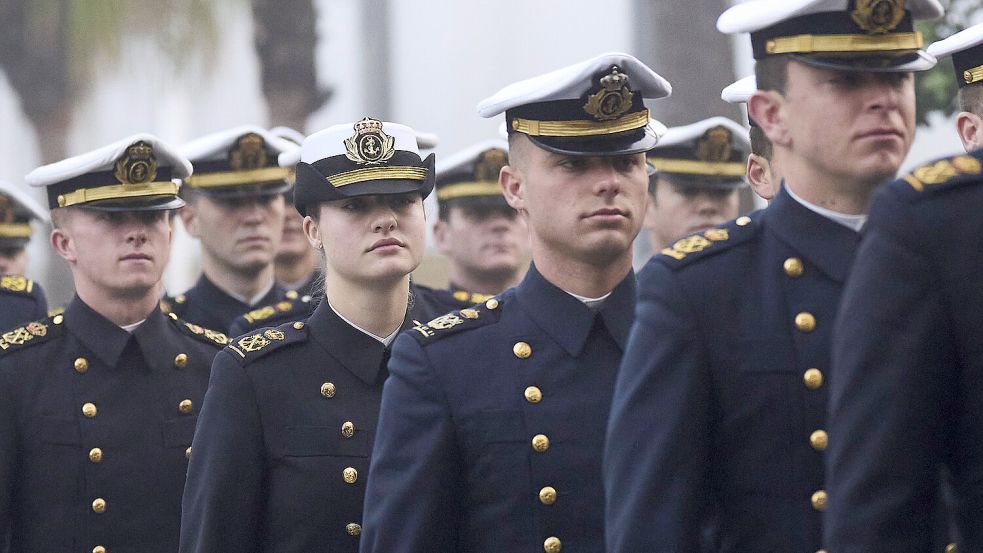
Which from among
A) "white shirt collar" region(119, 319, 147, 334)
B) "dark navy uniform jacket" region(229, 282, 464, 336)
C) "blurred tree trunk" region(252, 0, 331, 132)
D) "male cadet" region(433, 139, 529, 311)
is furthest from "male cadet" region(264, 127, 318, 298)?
"blurred tree trunk" region(252, 0, 331, 132)

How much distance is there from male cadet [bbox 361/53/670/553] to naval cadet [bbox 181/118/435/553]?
0.66 metres

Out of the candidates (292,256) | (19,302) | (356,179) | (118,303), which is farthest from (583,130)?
(19,302)

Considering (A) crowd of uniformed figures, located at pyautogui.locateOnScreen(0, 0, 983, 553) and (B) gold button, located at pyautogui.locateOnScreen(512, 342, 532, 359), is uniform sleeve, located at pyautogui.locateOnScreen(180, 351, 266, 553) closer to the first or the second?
(A) crowd of uniformed figures, located at pyautogui.locateOnScreen(0, 0, 983, 553)

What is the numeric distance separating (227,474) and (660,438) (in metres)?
1.93

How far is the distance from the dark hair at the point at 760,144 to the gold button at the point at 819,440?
1.55 metres

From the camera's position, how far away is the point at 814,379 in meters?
3.69

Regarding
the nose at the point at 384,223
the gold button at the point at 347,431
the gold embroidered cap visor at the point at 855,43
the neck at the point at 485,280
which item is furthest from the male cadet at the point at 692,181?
the gold embroidered cap visor at the point at 855,43

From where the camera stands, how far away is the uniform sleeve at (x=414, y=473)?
14.9ft

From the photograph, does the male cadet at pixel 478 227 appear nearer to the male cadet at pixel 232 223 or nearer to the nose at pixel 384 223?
the male cadet at pixel 232 223

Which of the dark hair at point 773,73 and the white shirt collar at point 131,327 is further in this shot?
the white shirt collar at point 131,327

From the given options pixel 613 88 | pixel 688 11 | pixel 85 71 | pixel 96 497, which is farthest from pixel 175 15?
pixel 613 88

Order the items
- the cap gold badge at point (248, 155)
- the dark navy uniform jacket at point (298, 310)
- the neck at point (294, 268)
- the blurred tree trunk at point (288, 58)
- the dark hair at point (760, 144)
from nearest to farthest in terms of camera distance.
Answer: the dark hair at point (760, 144)
the dark navy uniform jacket at point (298, 310)
the cap gold badge at point (248, 155)
the neck at point (294, 268)
the blurred tree trunk at point (288, 58)

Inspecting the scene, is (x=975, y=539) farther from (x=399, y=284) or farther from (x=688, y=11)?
(x=688, y=11)

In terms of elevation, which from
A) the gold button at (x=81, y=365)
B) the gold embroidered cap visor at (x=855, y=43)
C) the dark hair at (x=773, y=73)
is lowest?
the gold button at (x=81, y=365)
